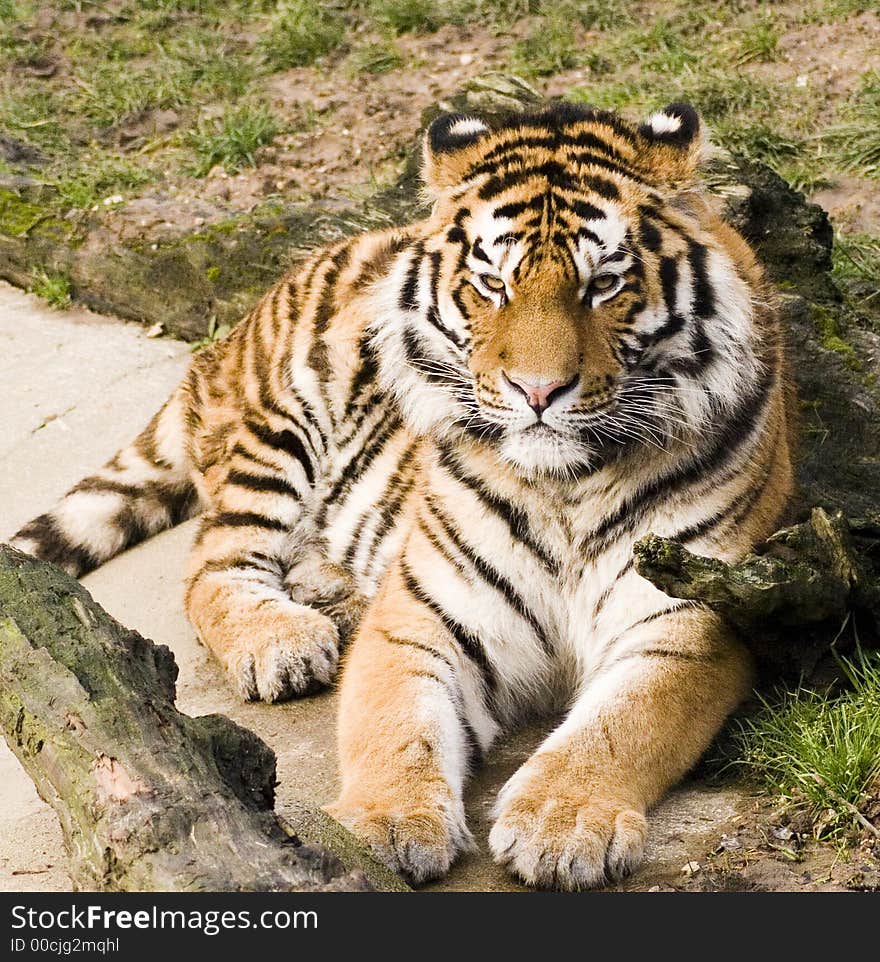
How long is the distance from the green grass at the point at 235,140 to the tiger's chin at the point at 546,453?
5285mm

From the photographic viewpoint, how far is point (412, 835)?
10.4 feet

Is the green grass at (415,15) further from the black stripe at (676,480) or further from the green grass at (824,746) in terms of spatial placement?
the green grass at (824,746)

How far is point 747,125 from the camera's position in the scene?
25.0ft

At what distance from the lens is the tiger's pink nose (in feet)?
11.5

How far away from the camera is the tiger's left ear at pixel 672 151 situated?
3.87m

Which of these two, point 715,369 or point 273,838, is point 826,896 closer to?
point 273,838

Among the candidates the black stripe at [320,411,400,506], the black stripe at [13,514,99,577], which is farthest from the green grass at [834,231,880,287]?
the black stripe at [13,514,99,577]

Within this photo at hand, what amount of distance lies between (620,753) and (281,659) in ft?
4.61

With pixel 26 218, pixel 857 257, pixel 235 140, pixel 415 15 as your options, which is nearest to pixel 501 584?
pixel 857 257

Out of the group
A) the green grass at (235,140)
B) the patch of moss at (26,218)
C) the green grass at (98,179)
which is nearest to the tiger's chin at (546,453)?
the patch of moss at (26,218)

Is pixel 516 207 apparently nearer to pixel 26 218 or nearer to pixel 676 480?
pixel 676 480

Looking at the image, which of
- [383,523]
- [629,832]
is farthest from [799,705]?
[383,523]

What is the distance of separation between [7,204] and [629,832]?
6.08 m

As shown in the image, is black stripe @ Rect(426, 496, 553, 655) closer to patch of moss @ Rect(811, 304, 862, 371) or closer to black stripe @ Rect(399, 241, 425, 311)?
black stripe @ Rect(399, 241, 425, 311)
